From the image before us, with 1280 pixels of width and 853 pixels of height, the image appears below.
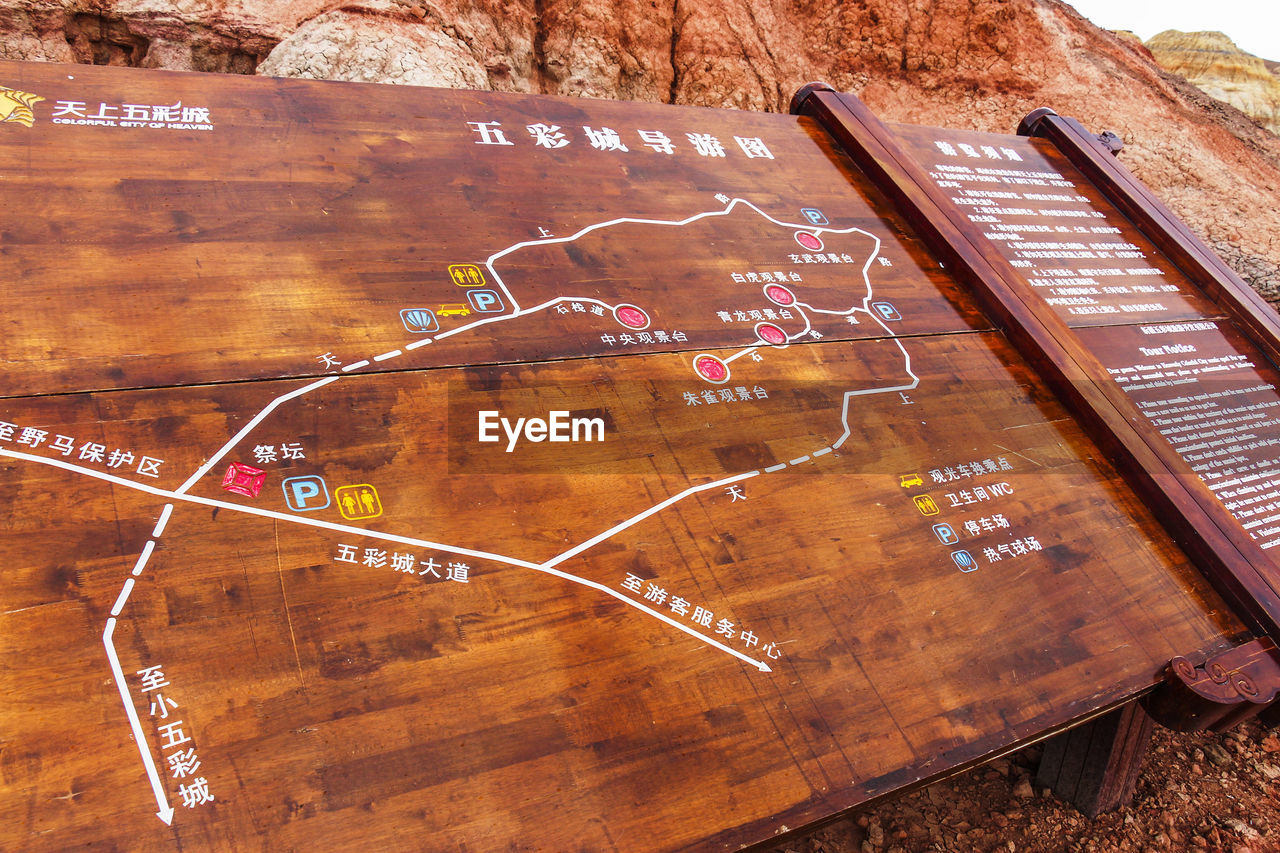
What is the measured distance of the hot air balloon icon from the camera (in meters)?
1.93

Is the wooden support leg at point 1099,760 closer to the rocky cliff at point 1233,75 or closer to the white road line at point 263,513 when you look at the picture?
the white road line at point 263,513

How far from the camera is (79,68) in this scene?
217 cm

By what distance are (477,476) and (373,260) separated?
0.72 m

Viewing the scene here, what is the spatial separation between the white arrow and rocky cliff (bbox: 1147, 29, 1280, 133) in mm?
18148

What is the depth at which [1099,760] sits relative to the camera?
256cm

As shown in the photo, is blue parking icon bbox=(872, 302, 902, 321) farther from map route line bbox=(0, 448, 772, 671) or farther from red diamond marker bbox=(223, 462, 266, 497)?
red diamond marker bbox=(223, 462, 266, 497)

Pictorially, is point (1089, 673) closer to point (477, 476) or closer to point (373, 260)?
point (477, 476)

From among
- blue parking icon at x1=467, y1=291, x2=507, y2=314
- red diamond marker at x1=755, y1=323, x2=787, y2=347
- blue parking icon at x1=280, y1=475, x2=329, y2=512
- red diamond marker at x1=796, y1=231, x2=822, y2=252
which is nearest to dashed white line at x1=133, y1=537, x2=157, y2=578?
blue parking icon at x1=280, y1=475, x2=329, y2=512

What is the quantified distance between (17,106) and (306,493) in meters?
1.44

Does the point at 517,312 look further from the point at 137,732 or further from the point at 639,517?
the point at 137,732

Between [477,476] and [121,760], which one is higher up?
[477,476]

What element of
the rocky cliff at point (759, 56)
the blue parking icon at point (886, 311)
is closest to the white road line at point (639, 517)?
the blue parking icon at point (886, 311)

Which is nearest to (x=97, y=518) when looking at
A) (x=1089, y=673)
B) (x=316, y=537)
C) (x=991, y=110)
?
(x=316, y=537)

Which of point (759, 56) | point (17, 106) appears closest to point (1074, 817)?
point (17, 106)
